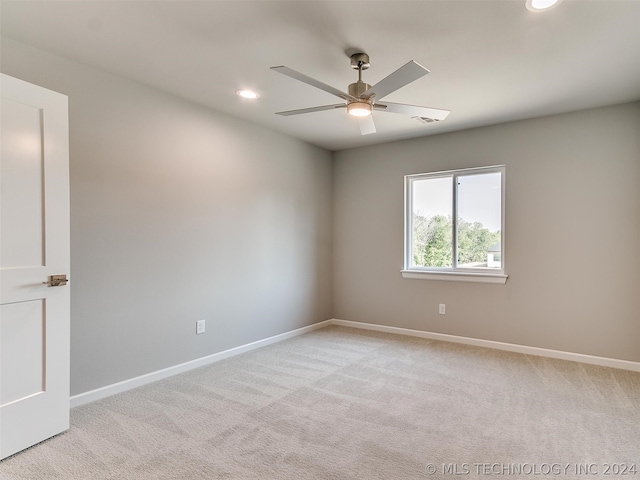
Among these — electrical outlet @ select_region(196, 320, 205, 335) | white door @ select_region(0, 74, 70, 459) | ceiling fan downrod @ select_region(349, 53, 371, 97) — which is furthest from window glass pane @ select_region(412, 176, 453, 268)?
white door @ select_region(0, 74, 70, 459)

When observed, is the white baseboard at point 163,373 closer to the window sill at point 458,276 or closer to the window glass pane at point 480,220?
the window sill at point 458,276

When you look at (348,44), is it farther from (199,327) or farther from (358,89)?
(199,327)

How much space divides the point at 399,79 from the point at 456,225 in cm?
270

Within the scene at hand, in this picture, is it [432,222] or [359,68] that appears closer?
[359,68]

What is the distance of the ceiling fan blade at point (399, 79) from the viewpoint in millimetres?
1965

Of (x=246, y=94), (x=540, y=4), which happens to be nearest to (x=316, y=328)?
(x=246, y=94)

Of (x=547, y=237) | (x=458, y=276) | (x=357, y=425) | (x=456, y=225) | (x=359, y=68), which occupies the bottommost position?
(x=357, y=425)

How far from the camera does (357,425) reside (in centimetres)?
240

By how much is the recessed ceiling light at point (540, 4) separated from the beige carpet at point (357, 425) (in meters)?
2.40

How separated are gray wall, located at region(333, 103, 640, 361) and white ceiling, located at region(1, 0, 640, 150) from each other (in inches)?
18.4

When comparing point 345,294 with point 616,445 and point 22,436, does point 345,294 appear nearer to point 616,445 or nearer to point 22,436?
point 616,445

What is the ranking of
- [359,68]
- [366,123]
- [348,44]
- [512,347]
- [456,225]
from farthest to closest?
[456,225], [512,347], [366,123], [359,68], [348,44]

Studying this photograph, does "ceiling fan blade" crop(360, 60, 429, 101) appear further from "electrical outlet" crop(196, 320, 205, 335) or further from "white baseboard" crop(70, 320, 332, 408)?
"white baseboard" crop(70, 320, 332, 408)

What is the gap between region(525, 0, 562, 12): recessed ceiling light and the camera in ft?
6.34
